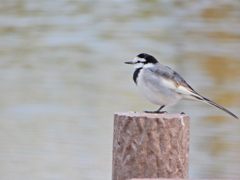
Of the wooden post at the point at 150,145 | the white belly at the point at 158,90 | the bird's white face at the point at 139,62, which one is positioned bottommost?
the wooden post at the point at 150,145

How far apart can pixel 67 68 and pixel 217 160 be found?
1.12 meters

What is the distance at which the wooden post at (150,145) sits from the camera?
1.74 m

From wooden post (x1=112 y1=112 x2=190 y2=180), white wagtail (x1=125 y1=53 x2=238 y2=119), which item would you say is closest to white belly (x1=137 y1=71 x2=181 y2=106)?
white wagtail (x1=125 y1=53 x2=238 y2=119)

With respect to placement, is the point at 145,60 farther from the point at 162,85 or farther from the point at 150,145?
the point at 150,145

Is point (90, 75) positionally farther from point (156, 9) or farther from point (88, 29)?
point (156, 9)

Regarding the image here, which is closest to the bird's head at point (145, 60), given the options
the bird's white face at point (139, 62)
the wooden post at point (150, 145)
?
the bird's white face at point (139, 62)

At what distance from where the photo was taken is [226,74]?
9.48 feet

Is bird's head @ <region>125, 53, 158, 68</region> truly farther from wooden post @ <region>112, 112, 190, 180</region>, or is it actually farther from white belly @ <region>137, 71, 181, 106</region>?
wooden post @ <region>112, 112, 190, 180</region>

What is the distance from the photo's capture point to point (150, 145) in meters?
1.74

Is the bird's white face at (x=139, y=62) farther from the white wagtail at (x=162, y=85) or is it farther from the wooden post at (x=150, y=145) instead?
the wooden post at (x=150, y=145)

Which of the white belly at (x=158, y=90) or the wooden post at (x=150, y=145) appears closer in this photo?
the wooden post at (x=150, y=145)

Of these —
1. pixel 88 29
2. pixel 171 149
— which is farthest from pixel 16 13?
pixel 171 149

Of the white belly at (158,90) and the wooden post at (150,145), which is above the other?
the white belly at (158,90)

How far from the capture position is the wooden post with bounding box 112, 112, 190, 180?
5.71ft
